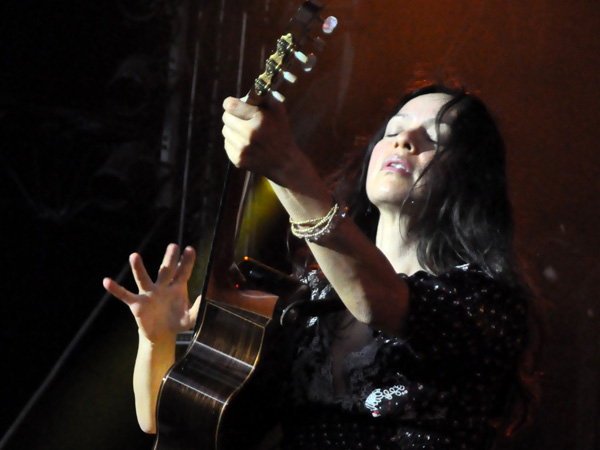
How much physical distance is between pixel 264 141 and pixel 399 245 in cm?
49

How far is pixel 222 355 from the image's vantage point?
3.68ft

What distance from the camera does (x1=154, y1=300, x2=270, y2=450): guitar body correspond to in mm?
1075

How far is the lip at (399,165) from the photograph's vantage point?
3.86 feet

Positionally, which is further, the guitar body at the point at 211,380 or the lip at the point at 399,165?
the lip at the point at 399,165

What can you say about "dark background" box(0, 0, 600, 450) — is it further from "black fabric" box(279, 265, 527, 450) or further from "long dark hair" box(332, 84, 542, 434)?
"black fabric" box(279, 265, 527, 450)

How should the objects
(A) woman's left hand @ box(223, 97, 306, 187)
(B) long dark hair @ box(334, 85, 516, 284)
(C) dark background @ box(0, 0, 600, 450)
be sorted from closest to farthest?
(A) woman's left hand @ box(223, 97, 306, 187)
(B) long dark hair @ box(334, 85, 516, 284)
(C) dark background @ box(0, 0, 600, 450)

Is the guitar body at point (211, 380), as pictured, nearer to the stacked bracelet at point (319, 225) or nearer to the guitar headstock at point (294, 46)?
the stacked bracelet at point (319, 225)

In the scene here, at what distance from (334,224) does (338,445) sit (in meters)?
0.38

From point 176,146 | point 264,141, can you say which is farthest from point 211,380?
point 176,146

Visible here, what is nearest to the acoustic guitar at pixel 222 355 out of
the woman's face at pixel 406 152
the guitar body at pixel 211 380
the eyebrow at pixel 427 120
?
the guitar body at pixel 211 380

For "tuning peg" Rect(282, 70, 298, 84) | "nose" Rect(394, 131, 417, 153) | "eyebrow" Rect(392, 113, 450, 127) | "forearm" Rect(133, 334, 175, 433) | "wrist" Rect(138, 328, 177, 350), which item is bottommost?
"forearm" Rect(133, 334, 175, 433)

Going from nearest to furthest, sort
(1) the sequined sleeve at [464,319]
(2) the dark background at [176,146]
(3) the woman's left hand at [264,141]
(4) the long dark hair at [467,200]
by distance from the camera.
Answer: (3) the woman's left hand at [264,141]
(1) the sequined sleeve at [464,319]
(4) the long dark hair at [467,200]
(2) the dark background at [176,146]

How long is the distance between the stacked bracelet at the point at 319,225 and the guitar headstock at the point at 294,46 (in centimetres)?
15

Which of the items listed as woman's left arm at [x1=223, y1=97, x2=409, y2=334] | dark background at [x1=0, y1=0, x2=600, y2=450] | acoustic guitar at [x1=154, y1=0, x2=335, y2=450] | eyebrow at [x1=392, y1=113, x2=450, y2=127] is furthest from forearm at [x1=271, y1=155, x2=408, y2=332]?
dark background at [x1=0, y1=0, x2=600, y2=450]
